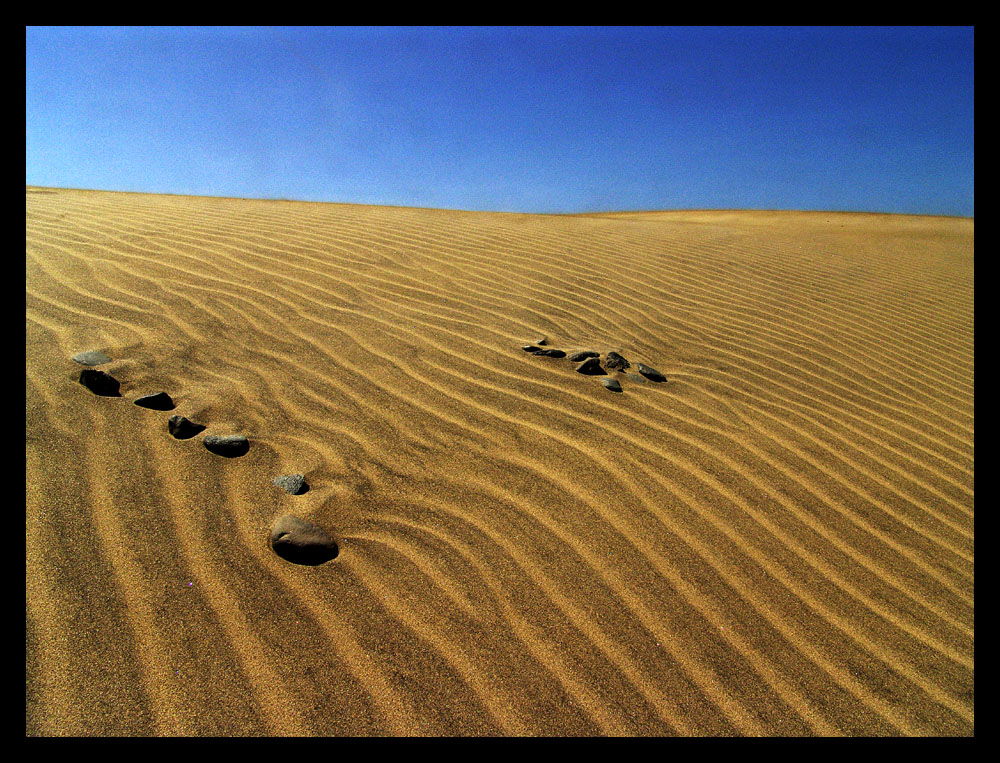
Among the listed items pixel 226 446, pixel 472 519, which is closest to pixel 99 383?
pixel 226 446

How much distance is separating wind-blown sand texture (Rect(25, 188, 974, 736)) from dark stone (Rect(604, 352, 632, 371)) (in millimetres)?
89

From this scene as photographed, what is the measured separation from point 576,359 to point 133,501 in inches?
89.5

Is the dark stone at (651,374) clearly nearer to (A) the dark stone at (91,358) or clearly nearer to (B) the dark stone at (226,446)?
(B) the dark stone at (226,446)

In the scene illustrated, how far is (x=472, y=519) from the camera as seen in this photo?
2.02 meters

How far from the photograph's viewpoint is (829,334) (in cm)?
432

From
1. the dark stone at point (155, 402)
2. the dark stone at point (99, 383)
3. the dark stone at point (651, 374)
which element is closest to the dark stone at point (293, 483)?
the dark stone at point (155, 402)

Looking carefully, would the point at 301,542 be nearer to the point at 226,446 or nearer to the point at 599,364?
the point at 226,446

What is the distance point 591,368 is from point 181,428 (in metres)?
2.05

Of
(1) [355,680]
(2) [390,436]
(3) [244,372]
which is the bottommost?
(1) [355,680]

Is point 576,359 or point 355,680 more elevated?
point 576,359

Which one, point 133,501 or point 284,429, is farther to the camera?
point 284,429

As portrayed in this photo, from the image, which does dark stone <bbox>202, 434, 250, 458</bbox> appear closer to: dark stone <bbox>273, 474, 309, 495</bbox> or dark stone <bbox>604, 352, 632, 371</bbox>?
dark stone <bbox>273, 474, 309, 495</bbox>
